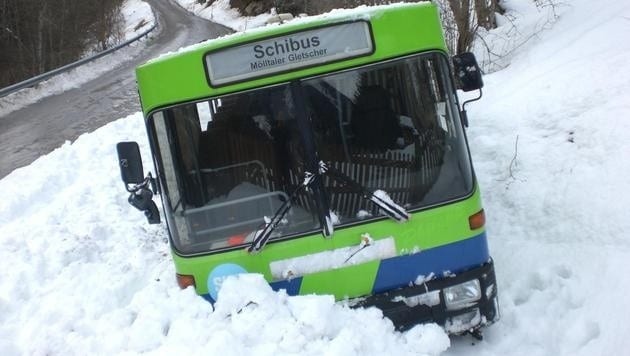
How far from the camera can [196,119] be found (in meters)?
4.19

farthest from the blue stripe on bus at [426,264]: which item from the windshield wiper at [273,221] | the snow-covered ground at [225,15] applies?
the snow-covered ground at [225,15]

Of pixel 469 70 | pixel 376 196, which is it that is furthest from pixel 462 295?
pixel 469 70

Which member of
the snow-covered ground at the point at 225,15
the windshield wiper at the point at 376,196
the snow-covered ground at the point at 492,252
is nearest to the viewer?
the snow-covered ground at the point at 492,252

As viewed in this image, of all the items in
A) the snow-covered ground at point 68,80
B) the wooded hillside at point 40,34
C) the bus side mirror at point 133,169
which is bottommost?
the bus side mirror at point 133,169

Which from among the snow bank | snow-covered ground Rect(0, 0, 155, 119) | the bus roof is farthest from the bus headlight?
snow-covered ground Rect(0, 0, 155, 119)

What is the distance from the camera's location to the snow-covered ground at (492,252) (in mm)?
3719

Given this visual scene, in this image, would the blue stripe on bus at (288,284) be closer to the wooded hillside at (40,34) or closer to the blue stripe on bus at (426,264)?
the blue stripe on bus at (426,264)

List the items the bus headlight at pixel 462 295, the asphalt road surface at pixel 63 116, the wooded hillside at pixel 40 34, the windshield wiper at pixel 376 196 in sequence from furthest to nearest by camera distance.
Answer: the wooded hillside at pixel 40 34 < the asphalt road surface at pixel 63 116 < the bus headlight at pixel 462 295 < the windshield wiper at pixel 376 196

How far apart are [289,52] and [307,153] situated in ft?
2.20

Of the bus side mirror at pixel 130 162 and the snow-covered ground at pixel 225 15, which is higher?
the snow-covered ground at pixel 225 15

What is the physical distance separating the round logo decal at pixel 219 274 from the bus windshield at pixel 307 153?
0.15 metres

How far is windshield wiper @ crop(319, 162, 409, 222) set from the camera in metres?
3.91

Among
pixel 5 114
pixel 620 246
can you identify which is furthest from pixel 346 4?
pixel 620 246

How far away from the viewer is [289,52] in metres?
3.92
